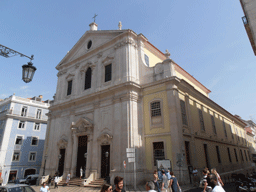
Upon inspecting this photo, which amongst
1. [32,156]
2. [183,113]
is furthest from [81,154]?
[32,156]

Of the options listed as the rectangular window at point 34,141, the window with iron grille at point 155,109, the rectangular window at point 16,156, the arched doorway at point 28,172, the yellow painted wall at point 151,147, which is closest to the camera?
the yellow painted wall at point 151,147

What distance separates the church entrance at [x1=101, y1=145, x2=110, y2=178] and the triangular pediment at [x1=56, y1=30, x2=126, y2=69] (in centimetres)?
1208

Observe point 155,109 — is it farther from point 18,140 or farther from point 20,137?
point 18,140

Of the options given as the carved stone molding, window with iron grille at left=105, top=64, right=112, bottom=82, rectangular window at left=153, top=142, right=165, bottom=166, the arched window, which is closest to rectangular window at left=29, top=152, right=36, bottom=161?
the arched window

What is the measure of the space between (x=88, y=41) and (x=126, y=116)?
12988 millimetres

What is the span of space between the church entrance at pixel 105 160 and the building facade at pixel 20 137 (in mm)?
20533

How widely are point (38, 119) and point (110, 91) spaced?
22.6 m

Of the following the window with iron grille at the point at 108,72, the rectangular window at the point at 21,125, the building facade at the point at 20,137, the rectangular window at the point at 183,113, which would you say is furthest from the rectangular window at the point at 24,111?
the rectangular window at the point at 183,113

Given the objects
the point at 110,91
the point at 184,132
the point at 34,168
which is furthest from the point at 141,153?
the point at 34,168

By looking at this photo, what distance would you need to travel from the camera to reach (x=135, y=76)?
19.2 meters

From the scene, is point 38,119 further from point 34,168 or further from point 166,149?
point 166,149

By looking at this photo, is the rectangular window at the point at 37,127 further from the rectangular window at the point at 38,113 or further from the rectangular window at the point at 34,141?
the rectangular window at the point at 34,141

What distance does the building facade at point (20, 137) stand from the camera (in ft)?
98.8

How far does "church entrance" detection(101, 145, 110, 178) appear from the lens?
1728 cm
